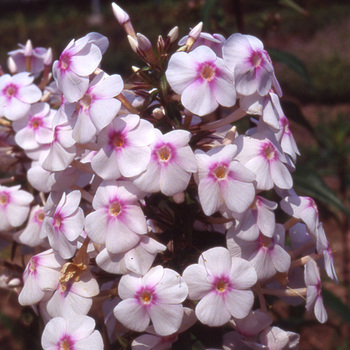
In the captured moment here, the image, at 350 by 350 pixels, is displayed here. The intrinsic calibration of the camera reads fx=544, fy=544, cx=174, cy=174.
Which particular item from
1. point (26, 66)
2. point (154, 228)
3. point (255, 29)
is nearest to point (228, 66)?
point (154, 228)

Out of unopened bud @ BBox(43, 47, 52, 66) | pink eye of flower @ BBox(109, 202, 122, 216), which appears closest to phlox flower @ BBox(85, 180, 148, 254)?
pink eye of flower @ BBox(109, 202, 122, 216)

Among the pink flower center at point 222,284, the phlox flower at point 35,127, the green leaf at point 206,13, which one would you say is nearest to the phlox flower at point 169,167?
the pink flower center at point 222,284

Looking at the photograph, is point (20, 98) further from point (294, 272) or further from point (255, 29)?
point (255, 29)

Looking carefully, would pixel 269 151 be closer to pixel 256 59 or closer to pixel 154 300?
pixel 256 59

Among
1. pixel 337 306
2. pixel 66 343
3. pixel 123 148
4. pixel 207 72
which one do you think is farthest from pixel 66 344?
pixel 337 306

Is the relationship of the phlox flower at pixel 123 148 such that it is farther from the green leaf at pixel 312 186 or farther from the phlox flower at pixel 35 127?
the green leaf at pixel 312 186

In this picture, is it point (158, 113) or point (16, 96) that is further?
point (16, 96)
